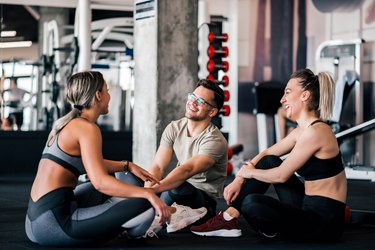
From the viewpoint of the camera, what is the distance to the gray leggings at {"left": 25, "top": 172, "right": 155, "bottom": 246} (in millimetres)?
4035

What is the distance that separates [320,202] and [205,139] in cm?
80

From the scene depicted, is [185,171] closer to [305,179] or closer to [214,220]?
[214,220]

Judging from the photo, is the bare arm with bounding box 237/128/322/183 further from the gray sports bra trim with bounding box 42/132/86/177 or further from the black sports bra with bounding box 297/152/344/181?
the gray sports bra trim with bounding box 42/132/86/177

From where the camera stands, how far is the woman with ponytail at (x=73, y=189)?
3.97m

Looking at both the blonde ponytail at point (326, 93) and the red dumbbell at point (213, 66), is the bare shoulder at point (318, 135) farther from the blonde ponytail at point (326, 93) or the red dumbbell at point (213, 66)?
the red dumbbell at point (213, 66)

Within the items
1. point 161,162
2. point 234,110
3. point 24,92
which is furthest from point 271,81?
point 161,162

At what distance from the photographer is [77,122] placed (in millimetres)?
3998

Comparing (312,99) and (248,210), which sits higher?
(312,99)

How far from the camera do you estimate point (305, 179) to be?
4.48m

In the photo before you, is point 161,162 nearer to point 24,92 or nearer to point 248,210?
point 248,210

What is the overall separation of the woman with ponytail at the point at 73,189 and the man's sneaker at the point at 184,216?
28.0 inches

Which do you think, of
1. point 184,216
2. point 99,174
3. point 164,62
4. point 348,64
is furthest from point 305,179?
point 348,64

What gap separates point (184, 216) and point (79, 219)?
0.95m

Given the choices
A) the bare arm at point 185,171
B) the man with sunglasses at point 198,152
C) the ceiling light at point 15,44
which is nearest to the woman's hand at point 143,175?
the bare arm at point 185,171
